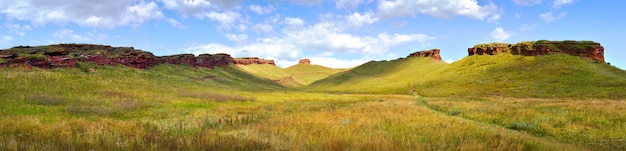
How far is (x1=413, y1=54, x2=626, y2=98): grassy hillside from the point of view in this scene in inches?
2451

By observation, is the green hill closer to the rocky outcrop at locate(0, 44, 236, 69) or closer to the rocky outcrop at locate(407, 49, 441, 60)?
the rocky outcrop at locate(407, 49, 441, 60)

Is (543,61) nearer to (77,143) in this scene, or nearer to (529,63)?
(529,63)

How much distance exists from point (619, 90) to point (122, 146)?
2784 inches

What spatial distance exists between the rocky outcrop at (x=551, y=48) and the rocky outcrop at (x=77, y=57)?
103012 millimetres

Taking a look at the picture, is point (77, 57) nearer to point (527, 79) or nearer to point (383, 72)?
point (527, 79)

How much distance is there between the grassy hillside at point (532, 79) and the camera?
62247mm

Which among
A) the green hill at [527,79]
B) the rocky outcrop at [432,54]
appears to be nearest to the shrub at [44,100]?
the green hill at [527,79]

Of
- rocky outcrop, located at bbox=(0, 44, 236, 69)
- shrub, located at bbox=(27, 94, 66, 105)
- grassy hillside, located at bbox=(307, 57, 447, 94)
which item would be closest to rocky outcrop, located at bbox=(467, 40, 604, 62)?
grassy hillside, located at bbox=(307, 57, 447, 94)

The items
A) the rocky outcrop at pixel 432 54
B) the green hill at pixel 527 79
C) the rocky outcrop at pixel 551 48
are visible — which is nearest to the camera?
the green hill at pixel 527 79

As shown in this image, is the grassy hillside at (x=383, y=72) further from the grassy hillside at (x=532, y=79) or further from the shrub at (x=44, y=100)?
the shrub at (x=44, y=100)

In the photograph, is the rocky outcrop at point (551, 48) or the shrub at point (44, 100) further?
the rocky outcrop at point (551, 48)

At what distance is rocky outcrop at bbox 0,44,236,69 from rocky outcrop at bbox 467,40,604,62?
4056 inches

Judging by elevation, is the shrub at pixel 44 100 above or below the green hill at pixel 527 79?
below

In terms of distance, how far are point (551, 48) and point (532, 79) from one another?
1067 inches
